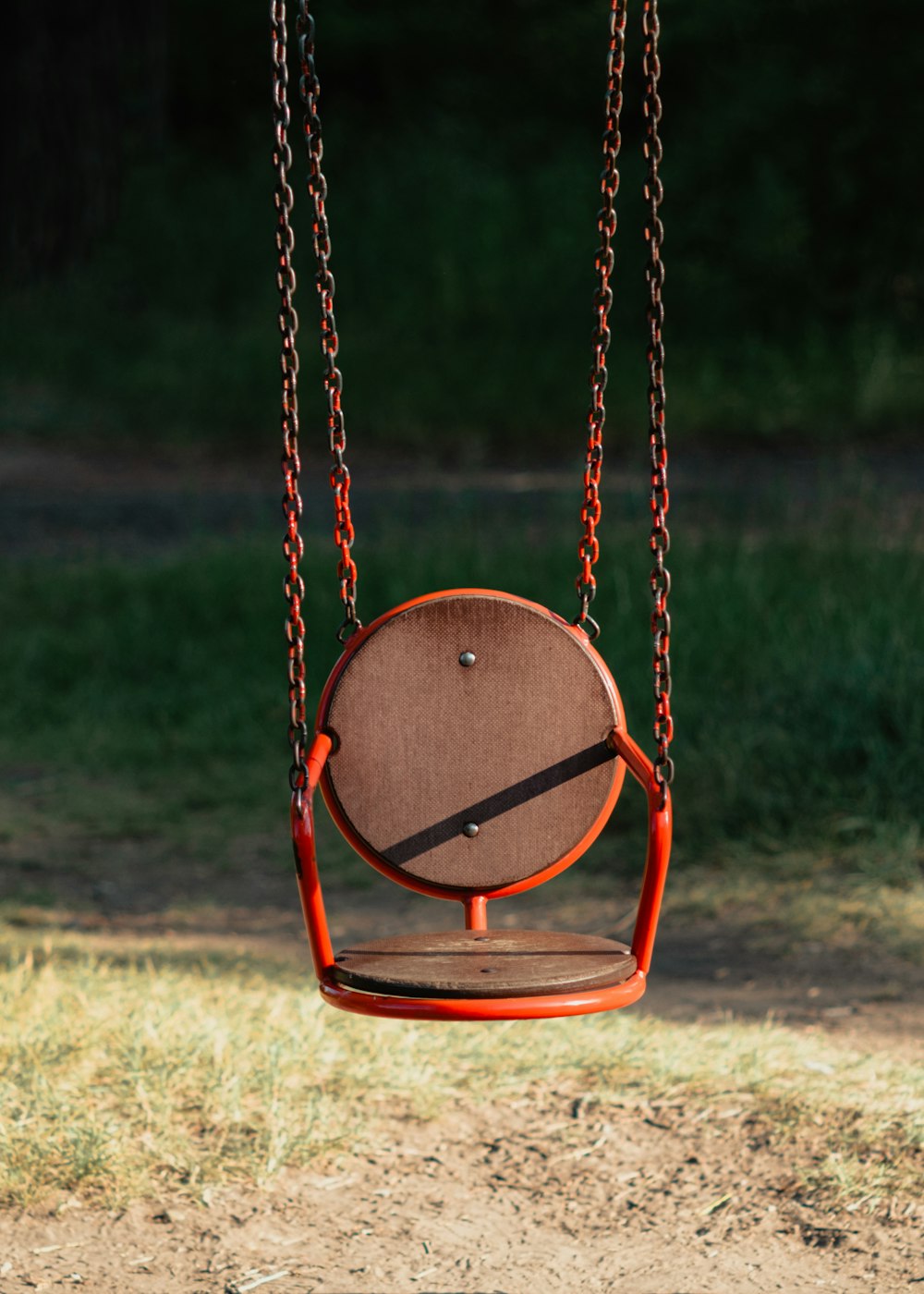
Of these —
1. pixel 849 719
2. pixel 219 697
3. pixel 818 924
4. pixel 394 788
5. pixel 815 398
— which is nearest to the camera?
pixel 394 788

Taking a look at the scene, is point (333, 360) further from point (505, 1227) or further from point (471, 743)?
point (505, 1227)

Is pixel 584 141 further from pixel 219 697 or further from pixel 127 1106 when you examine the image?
pixel 127 1106

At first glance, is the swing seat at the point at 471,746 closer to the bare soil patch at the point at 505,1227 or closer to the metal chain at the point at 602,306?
the metal chain at the point at 602,306

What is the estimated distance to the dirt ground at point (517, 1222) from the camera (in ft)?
9.41

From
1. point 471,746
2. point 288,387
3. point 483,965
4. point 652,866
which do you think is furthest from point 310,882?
point 288,387

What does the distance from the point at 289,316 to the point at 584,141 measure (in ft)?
52.2

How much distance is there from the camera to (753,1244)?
298 cm

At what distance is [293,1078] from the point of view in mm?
3477

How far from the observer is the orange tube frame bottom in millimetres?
2348

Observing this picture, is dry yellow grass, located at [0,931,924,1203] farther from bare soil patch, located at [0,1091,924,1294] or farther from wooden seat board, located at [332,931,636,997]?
wooden seat board, located at [332,931,636,997]

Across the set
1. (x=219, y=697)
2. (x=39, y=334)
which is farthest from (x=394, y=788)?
(x=39, y=334)

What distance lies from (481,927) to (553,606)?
14.7 ft

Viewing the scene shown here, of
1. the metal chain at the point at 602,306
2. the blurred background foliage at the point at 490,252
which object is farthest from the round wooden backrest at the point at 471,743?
the blurred background foliage at the point at 490,252

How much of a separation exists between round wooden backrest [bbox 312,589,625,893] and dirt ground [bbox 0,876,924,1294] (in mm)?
679
